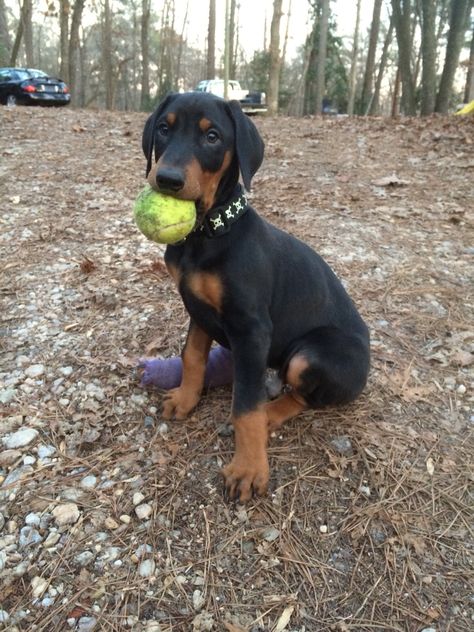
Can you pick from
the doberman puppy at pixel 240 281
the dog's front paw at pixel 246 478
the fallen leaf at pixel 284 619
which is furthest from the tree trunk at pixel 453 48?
the fallen leaf at pixel 284 619

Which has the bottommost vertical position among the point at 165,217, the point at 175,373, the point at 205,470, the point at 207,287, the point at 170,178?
the point at 205,470

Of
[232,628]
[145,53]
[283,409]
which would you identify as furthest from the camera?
[145,53]

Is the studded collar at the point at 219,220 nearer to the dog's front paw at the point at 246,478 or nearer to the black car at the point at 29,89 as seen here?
the dog's front paw at the point at 246,478

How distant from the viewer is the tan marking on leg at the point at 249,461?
229 centimetres

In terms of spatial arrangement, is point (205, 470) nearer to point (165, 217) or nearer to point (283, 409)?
point (283, 409)

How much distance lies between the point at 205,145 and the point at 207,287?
26.6 inches

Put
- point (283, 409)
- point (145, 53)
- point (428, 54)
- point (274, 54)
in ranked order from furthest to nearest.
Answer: point (145, 53) < point (274, 54) < point (428, 54) < point (283, 409)

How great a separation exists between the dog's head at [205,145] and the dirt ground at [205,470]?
4.27 feet

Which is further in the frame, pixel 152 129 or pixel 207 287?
pixel 152 129

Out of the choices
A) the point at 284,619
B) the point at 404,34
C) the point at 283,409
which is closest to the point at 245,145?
the point at 283,409

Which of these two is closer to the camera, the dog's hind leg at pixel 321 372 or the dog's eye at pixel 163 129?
the dog's eye at pixel 163 129

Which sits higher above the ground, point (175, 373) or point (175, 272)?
point (175, 272)

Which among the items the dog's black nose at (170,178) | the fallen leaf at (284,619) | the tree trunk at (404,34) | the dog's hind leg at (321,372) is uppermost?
the tree trunk at (404,34)

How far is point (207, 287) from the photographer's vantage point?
7.54 ft
